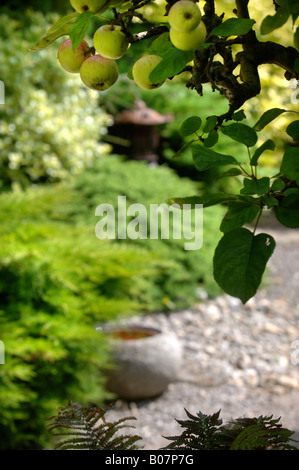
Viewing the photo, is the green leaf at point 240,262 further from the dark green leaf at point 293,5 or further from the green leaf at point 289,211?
the dark green leaf at point 293,5

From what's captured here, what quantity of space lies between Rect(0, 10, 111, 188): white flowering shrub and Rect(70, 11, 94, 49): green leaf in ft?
14.1

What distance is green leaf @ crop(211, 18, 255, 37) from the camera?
513 mm

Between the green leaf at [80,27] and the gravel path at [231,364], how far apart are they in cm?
246

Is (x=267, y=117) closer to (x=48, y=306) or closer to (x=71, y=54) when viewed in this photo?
(x=71, y=54)

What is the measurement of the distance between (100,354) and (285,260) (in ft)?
11.1

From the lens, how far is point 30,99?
4848 millimetres

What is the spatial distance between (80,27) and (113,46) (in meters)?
0.05

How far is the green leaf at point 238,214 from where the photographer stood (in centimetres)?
62

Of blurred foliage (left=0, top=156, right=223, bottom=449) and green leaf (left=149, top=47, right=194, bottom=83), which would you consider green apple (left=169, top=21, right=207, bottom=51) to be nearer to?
green leaf (left=149, top=47, right=194, bottom=83)

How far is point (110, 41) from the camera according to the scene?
0.55 metres

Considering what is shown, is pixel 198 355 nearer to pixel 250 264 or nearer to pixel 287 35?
pixel 250 264

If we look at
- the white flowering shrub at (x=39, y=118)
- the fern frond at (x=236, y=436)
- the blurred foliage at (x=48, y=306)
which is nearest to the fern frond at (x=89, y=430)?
the fern frond at (x=236, y=436)

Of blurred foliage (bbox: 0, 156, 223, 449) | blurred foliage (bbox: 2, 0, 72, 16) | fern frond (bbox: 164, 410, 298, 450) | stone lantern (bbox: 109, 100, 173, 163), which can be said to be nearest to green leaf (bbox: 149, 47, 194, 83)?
fern frond (bbox: 164, 410, 298, 450)
